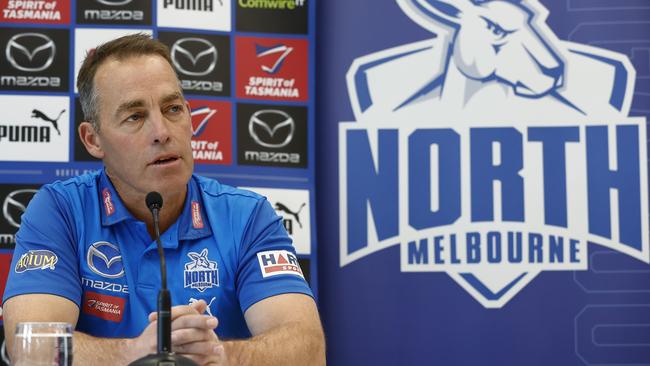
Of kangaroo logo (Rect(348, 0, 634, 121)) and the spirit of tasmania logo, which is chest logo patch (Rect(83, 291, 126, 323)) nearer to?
the spirit of tasmania logo

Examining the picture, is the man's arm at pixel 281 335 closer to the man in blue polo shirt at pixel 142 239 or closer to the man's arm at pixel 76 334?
the man in blue polo shirt at pixel 142 239

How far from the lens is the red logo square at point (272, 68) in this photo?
2.99 metres

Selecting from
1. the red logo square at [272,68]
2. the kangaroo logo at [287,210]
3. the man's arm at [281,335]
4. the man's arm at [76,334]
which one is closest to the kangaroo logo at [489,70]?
the red logo square at [272,68]

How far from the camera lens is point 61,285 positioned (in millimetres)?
1919

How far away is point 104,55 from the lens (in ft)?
6.95

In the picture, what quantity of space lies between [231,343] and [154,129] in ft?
1.85

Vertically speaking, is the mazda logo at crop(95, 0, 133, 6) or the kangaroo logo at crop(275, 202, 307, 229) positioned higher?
the mazda logo at crop(95, 0, 133, 6)

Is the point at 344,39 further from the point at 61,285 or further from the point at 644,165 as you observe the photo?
the point at 61,285

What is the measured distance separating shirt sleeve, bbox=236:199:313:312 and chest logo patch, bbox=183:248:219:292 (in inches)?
2.4

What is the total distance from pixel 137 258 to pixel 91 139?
36 cm

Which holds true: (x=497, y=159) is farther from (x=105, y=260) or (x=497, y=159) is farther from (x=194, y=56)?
(x=105, y=260)

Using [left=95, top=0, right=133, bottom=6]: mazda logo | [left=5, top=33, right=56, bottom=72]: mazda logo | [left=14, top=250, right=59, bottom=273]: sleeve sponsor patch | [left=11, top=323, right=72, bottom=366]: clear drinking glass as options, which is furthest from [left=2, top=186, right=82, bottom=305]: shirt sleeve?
[left=95, top=0, right=133, bottom=6]: mazda logo

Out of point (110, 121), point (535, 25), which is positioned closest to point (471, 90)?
point (535, 25)

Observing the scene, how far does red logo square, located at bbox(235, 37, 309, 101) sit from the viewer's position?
2.99m
